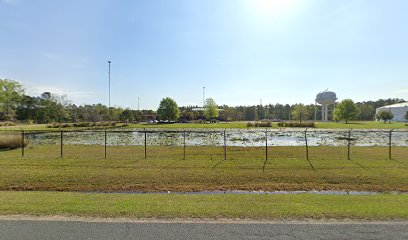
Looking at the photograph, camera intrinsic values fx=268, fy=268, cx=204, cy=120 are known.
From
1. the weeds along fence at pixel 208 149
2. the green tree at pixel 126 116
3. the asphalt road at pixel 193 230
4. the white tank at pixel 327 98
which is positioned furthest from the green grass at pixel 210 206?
the white tank at pixel 327 98

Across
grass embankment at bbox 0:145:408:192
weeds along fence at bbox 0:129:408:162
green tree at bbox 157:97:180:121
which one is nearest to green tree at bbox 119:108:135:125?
green tree at bbox 157:97:180:121

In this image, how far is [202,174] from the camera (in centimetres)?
1391

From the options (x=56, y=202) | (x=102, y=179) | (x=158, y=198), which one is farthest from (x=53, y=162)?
(x=158, y=198)

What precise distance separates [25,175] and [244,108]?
13866 centimetres

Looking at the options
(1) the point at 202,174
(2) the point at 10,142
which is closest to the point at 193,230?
(1) the point at 202,174

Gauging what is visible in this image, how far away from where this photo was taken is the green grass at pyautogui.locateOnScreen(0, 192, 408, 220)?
7.05 meters

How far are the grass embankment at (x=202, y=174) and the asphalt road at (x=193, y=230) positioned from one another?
5393 mm

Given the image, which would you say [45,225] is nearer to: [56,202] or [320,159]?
[56,202]

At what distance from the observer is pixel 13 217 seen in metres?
6.84

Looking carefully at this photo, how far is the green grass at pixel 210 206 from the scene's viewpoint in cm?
705

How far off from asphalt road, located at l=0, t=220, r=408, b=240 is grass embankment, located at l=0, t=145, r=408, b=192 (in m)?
5.39

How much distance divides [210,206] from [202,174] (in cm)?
610

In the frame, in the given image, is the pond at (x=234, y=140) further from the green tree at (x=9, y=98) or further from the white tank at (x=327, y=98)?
the white tank at (x=327, y=98)

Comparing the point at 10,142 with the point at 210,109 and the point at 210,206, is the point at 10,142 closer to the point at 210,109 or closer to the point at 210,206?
the point at 210,206
